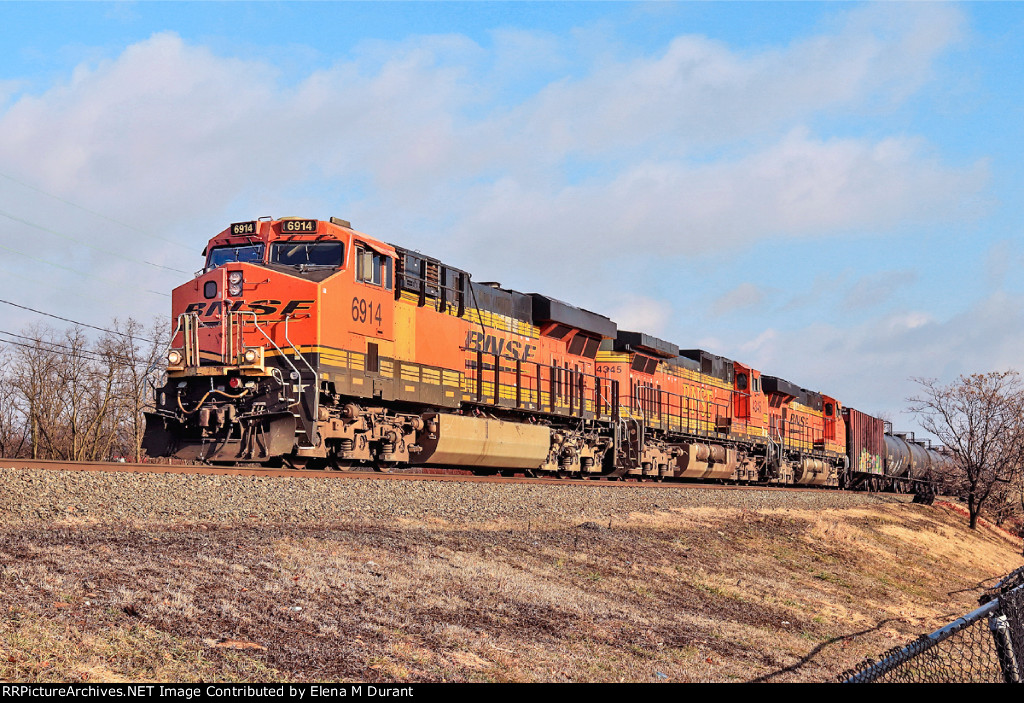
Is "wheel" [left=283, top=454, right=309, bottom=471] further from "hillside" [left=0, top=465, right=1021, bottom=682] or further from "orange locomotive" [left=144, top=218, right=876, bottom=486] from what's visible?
"hillside" [left=0, top=465, right=1021, bottom=682]

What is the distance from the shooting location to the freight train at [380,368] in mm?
14570

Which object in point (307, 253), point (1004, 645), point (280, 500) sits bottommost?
point (1004, 645)

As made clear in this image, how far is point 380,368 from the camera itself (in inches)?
623

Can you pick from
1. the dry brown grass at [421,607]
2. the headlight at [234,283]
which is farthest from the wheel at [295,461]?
the dry brown grass at [421,607]

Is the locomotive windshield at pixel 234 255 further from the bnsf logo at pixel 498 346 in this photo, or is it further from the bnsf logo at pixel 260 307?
the bnsf logo at pixel 498 346

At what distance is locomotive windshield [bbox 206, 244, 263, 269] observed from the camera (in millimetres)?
15570

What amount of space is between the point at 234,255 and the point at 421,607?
9.67 meters

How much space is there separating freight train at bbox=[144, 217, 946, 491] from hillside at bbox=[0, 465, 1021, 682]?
188cm

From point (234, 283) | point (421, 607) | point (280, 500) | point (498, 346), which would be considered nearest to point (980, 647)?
point (421, 607)

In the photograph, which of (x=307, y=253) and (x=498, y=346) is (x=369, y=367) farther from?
(x=498, y=346)

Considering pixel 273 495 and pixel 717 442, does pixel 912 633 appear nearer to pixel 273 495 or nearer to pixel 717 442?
pixel 273 495
